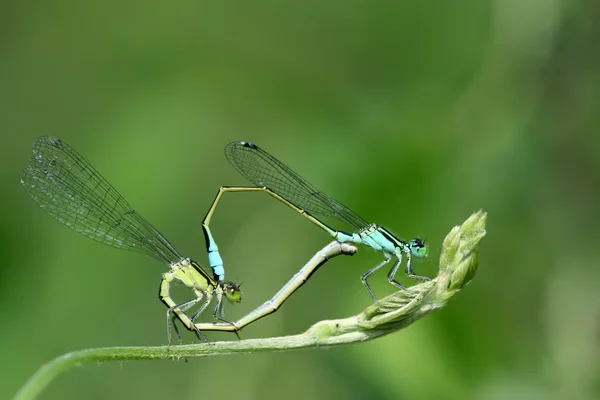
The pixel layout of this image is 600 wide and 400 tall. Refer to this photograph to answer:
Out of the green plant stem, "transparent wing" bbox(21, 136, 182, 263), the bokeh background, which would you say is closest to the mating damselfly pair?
"transparent wing" bbox(21, 136, 182, 263)

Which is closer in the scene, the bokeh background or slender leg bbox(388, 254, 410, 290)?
slender leg bbox(388, 254, 410, 290)

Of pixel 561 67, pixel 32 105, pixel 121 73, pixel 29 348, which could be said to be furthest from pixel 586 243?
pixel 32 105

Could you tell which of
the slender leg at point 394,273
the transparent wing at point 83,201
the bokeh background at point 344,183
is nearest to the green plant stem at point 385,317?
the slender leg at point 394,273

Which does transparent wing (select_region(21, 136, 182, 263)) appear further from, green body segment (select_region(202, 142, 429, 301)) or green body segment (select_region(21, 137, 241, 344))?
green body segment (select_region(202, 142, 429, 301))

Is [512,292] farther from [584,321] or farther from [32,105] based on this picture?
[32,105]

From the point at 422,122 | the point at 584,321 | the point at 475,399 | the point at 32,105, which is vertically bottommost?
the point at 475,399

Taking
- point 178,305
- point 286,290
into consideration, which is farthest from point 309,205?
point 178,305
